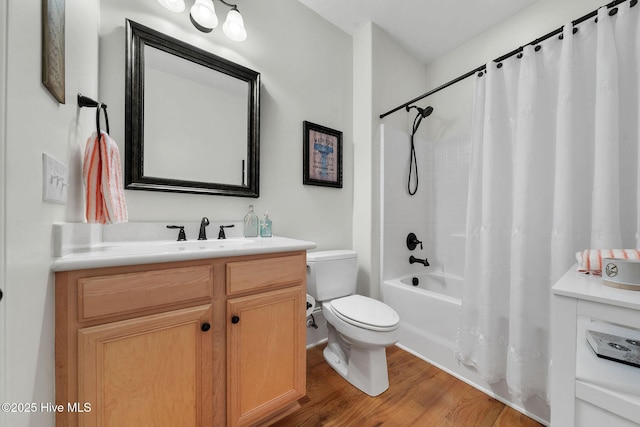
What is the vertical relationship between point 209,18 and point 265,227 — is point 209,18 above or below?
above

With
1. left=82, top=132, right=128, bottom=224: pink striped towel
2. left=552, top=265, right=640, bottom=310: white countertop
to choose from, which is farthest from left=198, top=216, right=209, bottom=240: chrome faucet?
left=552, top=265, right=640, bottom=310: white countertop

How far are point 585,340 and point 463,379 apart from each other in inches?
33.7

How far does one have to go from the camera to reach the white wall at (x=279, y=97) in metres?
1.20

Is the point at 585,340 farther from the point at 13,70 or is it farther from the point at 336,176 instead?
the point at 13,70

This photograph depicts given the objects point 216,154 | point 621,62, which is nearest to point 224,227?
point 216,154

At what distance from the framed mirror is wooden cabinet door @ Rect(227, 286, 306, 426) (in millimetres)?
736

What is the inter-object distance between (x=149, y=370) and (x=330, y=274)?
3.58ft

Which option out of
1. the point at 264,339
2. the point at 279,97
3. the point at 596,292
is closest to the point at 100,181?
the point at 264,339

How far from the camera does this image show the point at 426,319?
1727 mm

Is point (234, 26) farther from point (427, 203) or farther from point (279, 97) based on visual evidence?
point (427, 203)

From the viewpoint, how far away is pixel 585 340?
0.89 metres

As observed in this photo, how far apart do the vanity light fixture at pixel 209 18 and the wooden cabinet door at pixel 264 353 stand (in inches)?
58.3

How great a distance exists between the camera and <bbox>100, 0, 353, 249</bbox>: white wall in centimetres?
120

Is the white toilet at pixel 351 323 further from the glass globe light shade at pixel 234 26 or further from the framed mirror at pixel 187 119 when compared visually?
the glass globe light shade at pixel 234 26
